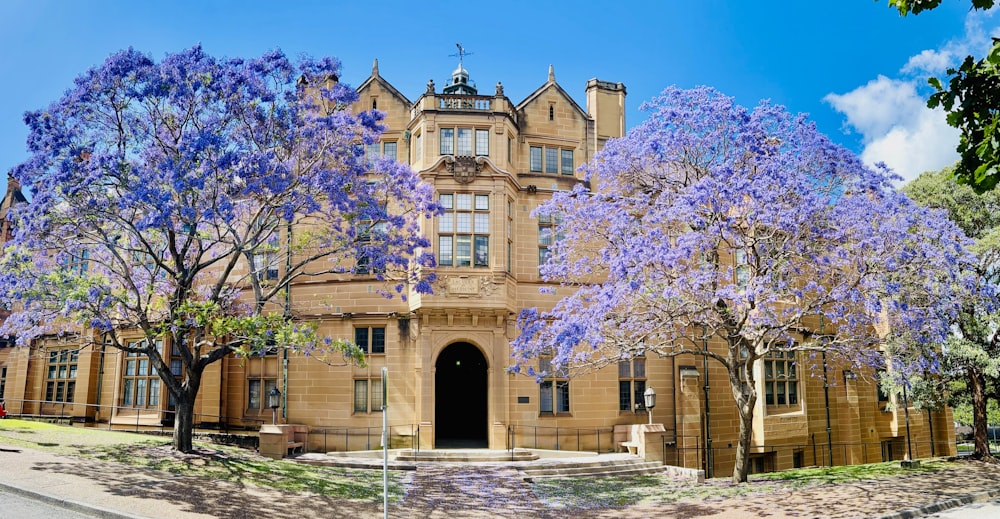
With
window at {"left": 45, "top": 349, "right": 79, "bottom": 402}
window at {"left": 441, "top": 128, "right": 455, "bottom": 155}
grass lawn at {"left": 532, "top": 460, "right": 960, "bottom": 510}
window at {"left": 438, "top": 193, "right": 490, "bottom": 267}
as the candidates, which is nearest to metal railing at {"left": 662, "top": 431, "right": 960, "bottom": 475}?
grass lawn at {"left": 532, "top": 460, "right": 960, "bottom": 510}

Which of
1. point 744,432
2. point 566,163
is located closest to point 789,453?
point 744,432

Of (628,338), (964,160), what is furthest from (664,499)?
(964,160)

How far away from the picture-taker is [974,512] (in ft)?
54.3

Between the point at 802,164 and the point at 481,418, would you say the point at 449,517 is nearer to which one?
the point at 802,164

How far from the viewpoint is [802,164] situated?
64.9 feet

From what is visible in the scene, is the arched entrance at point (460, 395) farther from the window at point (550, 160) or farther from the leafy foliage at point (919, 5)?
the leafy foliage at point (919, 5)

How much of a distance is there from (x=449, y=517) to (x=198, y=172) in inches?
374

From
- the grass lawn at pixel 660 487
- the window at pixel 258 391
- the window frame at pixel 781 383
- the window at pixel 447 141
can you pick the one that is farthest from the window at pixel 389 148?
the window frame at pixel 781 383

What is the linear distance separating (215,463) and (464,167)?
12.1 metres

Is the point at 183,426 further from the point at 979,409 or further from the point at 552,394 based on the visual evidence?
the point at 979,409

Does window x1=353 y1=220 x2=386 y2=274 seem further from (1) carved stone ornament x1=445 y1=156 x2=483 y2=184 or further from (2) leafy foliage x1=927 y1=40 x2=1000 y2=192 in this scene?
(2) leafy foliage x1=927 y1=40 x2=1000 y2=192

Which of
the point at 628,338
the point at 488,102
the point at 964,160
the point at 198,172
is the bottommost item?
the point at 628,338

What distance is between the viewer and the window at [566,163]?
2827 centimetres

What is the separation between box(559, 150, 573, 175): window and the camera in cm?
2827
